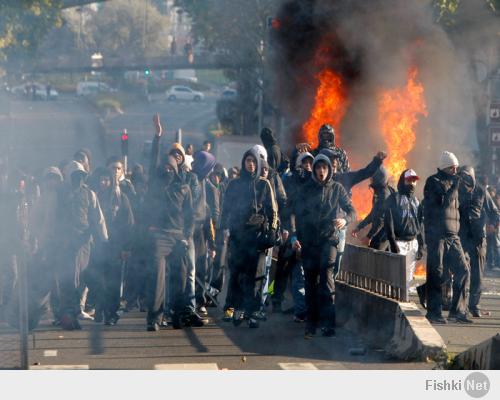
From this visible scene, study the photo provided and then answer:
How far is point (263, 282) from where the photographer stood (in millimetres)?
12055

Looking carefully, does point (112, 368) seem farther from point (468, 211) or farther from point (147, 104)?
point (147, 104)

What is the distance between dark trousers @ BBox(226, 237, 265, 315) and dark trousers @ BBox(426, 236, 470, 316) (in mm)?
1870

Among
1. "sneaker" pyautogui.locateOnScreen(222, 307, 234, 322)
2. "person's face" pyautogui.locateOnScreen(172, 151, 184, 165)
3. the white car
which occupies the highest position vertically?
"person's face" pyautogui.locateOnScreen(172, 151, 184, 165)

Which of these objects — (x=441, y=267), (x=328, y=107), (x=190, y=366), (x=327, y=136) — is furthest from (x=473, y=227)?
(x=328, y=107)

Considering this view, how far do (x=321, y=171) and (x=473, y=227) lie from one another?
2.94m

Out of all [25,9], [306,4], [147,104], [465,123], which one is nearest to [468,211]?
[306,4]

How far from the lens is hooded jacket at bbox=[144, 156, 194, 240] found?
38.4ft

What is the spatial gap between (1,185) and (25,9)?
80.6 ft

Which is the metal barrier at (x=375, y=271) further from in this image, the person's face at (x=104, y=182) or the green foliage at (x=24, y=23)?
the green foliage at (x=24, y=23)

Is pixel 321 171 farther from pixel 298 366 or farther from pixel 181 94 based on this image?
pixel 181 94

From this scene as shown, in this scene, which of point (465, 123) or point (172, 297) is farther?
point (465, 123)

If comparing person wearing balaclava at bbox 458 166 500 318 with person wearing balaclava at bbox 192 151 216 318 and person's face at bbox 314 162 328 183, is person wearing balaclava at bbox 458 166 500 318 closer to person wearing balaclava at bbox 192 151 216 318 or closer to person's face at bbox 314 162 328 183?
person's face at bbox 314 162 328 183

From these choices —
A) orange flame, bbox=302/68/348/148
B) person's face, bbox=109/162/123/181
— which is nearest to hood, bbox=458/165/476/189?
person's face, bbox=109/162/123/181

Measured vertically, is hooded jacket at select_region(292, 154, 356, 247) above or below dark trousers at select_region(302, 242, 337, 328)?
above
